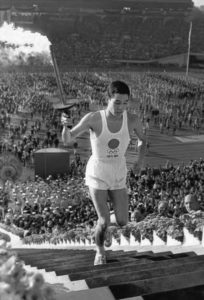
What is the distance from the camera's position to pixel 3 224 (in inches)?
429

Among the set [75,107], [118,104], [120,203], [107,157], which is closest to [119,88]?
[118,104]

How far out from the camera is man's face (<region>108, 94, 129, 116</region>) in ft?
12.3

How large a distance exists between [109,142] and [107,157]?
126 millimetres

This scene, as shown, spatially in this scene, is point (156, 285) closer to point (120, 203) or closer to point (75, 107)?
point (120, 203)

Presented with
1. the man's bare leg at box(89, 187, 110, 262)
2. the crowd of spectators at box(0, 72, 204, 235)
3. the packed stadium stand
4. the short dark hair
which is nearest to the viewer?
the short dark hair

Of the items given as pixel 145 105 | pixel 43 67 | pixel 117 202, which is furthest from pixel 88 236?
pixel 43 67

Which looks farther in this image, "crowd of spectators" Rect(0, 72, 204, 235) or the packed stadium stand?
the packed stadium stand

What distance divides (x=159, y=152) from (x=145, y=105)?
9199mm

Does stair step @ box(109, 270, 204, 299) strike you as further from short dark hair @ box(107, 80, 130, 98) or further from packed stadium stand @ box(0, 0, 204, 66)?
packed stadium stand @ box(0, 0, 204, 66)

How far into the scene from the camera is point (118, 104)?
3.78 metres

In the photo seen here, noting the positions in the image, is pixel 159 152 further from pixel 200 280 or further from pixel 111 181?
pixel 200 280

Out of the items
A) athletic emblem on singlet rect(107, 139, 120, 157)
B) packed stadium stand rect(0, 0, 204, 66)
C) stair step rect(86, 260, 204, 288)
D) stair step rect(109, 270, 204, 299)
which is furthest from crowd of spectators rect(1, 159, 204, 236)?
packed stadium stand rect(0, 0, 204, 66)

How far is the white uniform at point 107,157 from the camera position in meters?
3.88

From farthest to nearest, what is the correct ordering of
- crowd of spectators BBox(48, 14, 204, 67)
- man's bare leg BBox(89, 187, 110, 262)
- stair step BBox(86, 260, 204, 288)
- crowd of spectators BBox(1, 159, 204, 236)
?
crowd of spectators BBox(48, 14, 204, 67)
crowd of spectators BBox(1, 159, 204, 236)
man's bare leg BBox(89, 187, 110, 262)
stair step BBox(86, 260, 204, 288)
